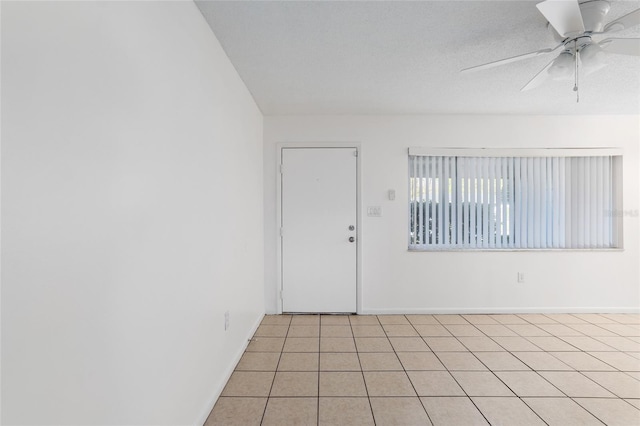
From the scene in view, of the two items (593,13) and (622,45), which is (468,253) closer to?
(622,45)

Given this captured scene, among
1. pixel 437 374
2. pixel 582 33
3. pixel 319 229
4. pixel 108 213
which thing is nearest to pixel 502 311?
pixel 437 374

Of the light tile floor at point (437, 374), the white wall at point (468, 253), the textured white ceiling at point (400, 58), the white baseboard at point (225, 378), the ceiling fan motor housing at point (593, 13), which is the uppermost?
the textured white ceiling at point (400, 58)

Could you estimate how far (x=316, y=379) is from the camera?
2.26 meters

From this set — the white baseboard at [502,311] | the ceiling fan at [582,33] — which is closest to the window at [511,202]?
the white baseboard at [502,311]

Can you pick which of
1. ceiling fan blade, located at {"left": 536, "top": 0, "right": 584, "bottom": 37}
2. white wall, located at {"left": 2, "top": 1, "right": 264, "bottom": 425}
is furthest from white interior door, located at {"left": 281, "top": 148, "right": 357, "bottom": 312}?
ceiling fan blade, located at {"left": 536, "top": 0, "right": 584, "bottom": 37}

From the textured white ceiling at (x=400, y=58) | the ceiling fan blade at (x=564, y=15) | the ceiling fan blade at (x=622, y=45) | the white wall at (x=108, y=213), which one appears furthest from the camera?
the textured white ceiling at (x=400, y=58)

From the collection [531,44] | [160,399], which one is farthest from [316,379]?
[531,44]

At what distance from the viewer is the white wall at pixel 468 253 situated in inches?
145

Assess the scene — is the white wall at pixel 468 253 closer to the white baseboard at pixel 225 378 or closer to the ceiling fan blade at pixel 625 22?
the white baseboard at pixel 225 378

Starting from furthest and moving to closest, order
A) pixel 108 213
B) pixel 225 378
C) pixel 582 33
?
pixel 225 378, pixel 582 33, pixel 108 213

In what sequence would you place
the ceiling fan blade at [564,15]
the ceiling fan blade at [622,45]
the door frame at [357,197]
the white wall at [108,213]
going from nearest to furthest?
the white wall at [108,213], the ceiling fan blade at [564,15], the ceiling fan blade at [622,45], the door frame at [357,197]

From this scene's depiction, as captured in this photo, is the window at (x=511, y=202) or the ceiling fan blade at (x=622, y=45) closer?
the ceiling fan blade at (x=622, y=45)

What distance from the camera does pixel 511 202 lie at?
3676mm

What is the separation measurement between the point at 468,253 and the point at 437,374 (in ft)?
5.80
